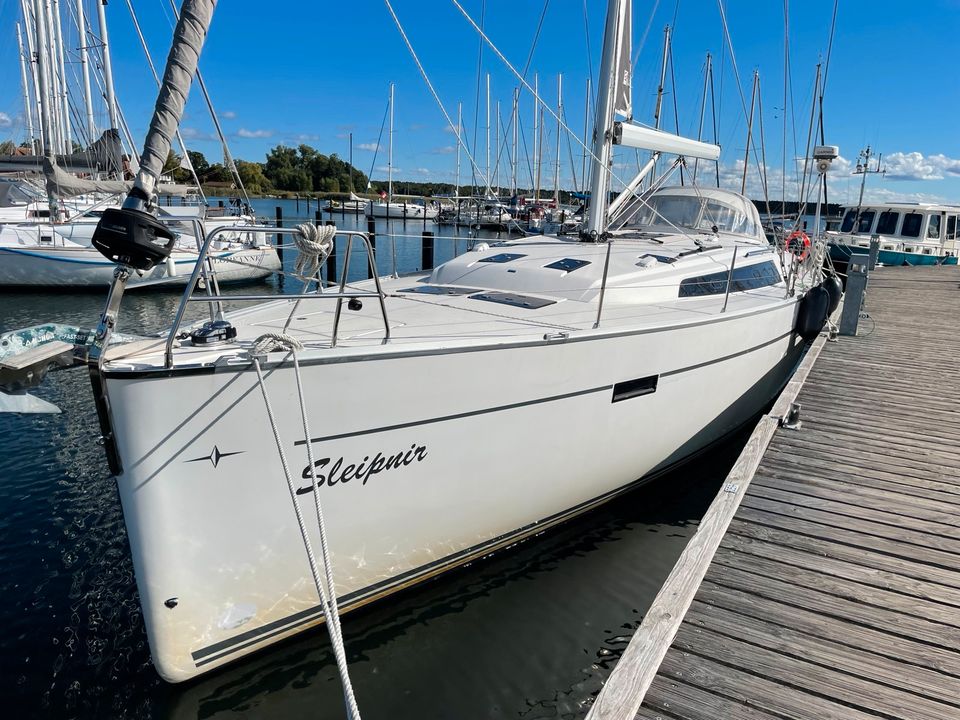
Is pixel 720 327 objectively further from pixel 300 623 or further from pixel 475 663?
pixel 300 623

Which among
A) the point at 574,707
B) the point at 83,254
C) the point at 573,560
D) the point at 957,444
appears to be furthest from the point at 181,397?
the point at 83,254

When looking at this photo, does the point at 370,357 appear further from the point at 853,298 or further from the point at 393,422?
the point at 853,298

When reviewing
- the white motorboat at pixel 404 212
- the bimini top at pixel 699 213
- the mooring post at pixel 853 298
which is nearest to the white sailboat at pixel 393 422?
the bimini top at pixel 699 213

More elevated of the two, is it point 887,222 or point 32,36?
point 32,36

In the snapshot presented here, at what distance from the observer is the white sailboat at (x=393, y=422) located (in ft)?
11.1

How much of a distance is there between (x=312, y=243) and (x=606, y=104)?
4197 mm

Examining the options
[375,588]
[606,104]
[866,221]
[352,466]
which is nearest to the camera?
[352,466]

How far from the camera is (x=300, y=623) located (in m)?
4.07

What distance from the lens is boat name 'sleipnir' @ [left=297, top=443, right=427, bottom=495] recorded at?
3682 millimetres

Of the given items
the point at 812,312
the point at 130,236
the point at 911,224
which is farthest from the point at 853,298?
the point at 911,224

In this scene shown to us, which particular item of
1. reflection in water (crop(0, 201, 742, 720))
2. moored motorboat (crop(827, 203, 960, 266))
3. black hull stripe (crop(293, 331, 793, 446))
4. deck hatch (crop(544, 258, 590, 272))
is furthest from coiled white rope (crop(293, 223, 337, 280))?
moored motorboat (crop(827, 203, 960, 266))

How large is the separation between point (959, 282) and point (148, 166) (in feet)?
58.0

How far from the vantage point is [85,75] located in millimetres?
18984

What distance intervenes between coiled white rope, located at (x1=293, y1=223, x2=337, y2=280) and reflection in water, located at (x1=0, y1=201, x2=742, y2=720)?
2.47 metres
